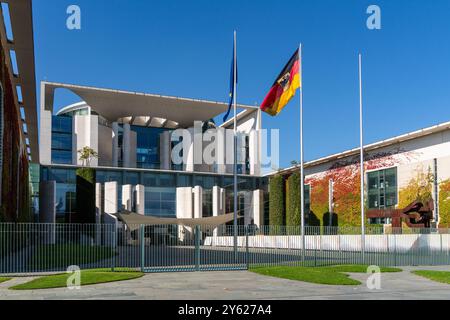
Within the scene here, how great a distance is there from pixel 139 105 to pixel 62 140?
14379 mm

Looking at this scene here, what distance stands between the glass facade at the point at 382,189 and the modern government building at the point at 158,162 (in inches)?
5.4

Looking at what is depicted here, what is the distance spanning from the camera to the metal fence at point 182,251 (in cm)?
2311

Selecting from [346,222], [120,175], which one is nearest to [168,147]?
[120,175]

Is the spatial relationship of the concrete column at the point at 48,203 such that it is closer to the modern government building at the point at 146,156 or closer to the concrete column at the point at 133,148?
the modern government building at the point at 146,156

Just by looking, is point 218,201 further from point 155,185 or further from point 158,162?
point 158,162

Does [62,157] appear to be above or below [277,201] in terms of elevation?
above

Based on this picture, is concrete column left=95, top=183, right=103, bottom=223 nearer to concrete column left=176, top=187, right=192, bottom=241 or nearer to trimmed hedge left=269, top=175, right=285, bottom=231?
concrete column left=176, top=187, right=192, bottom=241

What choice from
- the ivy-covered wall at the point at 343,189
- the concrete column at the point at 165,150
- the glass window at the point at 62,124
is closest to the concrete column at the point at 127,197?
the concrete column at the point at 165,150

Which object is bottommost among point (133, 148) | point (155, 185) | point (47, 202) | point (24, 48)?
point (47, 202)

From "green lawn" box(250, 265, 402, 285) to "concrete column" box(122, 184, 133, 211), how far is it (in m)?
39.0

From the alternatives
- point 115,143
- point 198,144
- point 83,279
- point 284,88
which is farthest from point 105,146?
point 83,279

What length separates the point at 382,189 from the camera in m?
51.5

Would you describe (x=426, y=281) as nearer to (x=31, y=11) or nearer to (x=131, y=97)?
(x=31, y=11)
